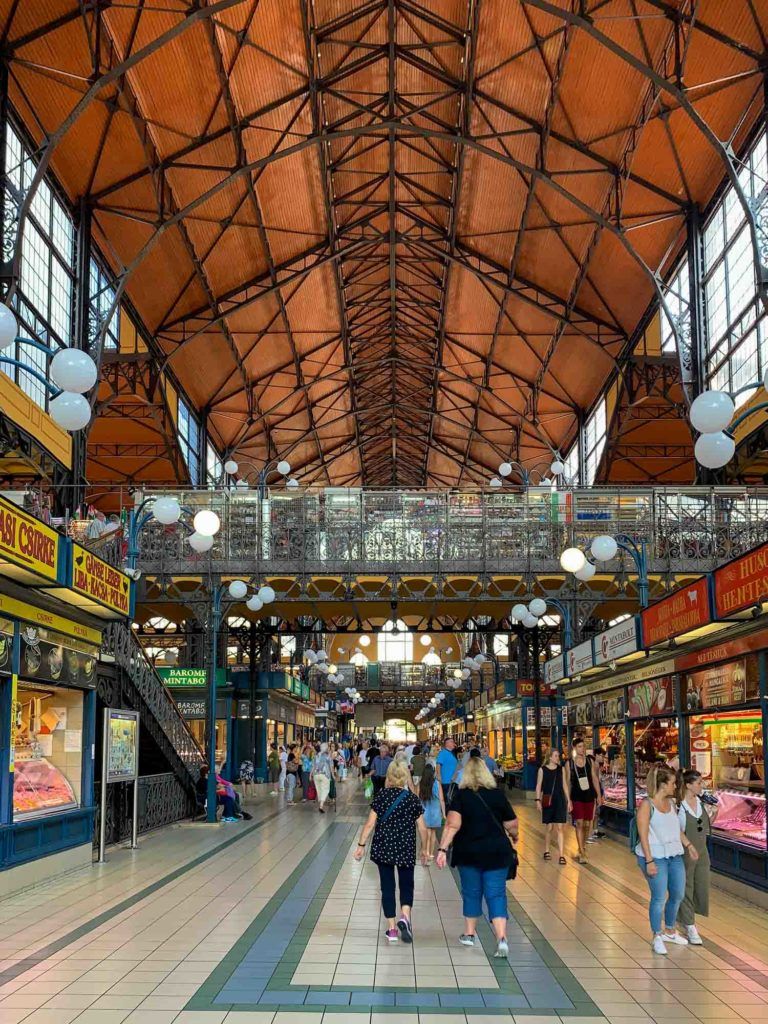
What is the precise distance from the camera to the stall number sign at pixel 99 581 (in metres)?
12.8

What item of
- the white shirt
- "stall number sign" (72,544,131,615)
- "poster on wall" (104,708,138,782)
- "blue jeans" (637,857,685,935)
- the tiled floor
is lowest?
the tiled floor

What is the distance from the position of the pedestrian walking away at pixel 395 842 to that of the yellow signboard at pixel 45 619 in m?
5.12

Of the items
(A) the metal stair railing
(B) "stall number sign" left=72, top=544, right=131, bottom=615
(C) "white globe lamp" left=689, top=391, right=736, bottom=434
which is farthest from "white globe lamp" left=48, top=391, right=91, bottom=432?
(A) the metal stair railing

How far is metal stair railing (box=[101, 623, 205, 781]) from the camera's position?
684 inches

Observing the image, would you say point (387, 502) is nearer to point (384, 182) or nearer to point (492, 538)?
point (492, 538)

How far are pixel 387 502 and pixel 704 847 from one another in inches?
689

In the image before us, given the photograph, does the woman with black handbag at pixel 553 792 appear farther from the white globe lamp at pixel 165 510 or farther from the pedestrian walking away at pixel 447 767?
the white globe lamp at pixel 165 510

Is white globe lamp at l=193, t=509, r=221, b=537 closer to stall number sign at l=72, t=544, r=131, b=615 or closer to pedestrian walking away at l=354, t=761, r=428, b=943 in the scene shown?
stall number sign at l=72, t=544, r=131, b=615

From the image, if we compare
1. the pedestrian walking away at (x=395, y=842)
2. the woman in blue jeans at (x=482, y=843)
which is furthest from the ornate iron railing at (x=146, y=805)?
the woman in blue jeans at (x=482, y=843)

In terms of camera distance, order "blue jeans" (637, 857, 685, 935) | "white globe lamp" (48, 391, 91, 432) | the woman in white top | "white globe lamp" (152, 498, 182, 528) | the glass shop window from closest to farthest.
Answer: "white globe lamp" (48, 391, 91, 432), the woman in white top, "blue jeans" (637, 857, 685, 935), the glass shop window, "white globe lamp" (152, 498, 182, 528)

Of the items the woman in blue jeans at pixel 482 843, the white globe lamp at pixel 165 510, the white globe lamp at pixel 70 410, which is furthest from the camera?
the white globe lamp at pixel 165 510

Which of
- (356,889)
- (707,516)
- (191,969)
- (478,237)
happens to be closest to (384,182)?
(478,237)

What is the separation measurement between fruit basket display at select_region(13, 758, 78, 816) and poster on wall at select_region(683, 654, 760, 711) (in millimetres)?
8660

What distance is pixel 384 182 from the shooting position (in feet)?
100
